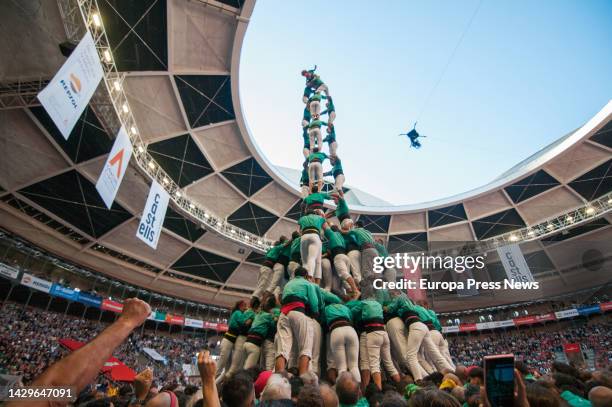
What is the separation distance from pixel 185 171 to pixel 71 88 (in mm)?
11619

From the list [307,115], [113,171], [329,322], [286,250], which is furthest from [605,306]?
[113,171]

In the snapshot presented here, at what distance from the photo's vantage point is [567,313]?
2375cm

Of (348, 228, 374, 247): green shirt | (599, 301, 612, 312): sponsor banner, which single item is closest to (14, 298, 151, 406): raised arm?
(348, 228, 374, 247): green shirt

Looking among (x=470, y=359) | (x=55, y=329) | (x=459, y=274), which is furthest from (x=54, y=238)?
(x=470, y=359)

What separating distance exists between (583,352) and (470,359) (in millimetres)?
7735

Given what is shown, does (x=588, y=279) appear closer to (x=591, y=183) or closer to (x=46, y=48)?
(x=591, y=183)

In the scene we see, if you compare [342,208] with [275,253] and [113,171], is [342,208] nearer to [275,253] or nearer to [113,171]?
[275,253]

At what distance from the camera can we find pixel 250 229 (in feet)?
74.8

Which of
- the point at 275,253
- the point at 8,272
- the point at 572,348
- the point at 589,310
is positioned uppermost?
the point at 8,272

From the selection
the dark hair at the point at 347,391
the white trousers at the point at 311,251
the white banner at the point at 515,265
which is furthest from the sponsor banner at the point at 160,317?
the white banner at the point at 515,265

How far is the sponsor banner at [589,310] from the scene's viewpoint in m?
22.6

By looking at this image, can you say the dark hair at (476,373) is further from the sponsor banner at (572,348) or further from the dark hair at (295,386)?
the sponsor banner at (572,348)

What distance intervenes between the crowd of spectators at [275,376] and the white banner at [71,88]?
16.3 feet

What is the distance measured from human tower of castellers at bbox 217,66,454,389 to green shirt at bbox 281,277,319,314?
0.05 feet
